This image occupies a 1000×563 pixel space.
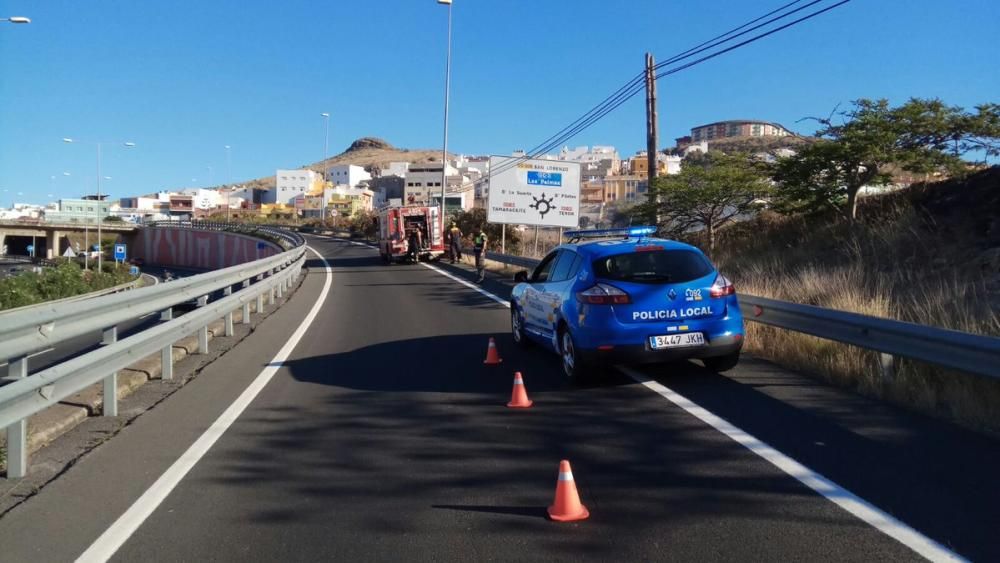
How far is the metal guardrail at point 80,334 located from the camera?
202 inches

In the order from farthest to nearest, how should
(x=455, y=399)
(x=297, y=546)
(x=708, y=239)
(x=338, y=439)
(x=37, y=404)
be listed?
(x=708, y=239) → (x=455, y=399) → (x=338, y=439) → (x=37, y=404) → (x=297, y=546)

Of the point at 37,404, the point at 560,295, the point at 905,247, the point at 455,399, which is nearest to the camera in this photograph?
the point at 37,404

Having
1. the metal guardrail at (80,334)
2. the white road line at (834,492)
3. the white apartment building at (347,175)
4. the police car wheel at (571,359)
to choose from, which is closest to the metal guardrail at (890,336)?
the white road line at (834,492)

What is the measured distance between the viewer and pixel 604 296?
7.75 metres

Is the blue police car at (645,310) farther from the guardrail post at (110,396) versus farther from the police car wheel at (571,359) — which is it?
the guardrail post at (110,396)

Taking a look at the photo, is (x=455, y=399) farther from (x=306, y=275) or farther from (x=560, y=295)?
(x=306, y=275)

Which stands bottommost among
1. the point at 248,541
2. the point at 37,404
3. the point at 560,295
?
the point at 248,541

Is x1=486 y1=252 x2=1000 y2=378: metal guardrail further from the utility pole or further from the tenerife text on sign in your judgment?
the tenerife text on sign

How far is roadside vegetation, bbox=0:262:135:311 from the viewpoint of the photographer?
33.7m

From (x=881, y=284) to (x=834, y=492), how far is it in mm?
7809

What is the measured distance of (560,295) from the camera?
8672mm

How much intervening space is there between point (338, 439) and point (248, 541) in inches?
78.6

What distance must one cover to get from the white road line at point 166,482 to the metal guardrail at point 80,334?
36.1 inches

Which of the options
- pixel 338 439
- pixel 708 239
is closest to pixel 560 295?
pixel 338 439
